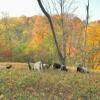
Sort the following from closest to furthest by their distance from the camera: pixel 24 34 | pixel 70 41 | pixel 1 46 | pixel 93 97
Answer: pixel 93 97 → pixel 70 41 → pixel 1 46 → pixel 24 34

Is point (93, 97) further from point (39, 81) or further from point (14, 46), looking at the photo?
point (14, 46)

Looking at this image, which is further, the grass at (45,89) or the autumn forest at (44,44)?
the autumn forest at (44,44)

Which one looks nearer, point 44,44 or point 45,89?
point 45,89

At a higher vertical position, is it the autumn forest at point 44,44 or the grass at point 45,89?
the grass at point 45,89

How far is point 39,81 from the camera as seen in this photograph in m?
11.8

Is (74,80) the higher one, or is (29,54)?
(74,80)

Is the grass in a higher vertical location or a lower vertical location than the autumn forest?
higher

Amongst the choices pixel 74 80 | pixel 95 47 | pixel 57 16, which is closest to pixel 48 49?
pixel 95 47

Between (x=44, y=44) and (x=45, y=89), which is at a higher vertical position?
(x=45, y=89)

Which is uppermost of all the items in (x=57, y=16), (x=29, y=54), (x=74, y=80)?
(x=57, y=16)

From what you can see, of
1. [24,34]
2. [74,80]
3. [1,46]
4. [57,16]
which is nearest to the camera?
[74,80]

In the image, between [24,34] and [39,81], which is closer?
[39,81]

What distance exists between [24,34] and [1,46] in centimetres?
1167

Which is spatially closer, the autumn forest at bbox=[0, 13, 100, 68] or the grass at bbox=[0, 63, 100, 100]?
the grass at bbox=[0, 63, 100, 100]
